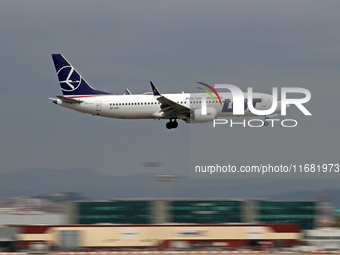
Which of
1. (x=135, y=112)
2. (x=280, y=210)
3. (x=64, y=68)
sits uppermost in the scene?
(x=64, y=68)

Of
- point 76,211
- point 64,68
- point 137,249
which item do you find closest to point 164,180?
point 137,249

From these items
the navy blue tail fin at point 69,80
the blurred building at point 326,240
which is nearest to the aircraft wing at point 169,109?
the navy blue tail fin at point 69,80

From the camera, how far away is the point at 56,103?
255ft

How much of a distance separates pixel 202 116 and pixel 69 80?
22567mm

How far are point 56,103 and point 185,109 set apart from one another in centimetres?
1733

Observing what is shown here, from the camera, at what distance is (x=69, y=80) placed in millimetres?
84375

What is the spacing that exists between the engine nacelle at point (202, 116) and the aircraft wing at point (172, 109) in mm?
1475

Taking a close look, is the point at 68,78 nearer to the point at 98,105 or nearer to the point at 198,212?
the point at 98,105

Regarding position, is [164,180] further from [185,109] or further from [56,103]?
[56,103]

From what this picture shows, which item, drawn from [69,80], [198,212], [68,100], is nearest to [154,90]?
[68,100]

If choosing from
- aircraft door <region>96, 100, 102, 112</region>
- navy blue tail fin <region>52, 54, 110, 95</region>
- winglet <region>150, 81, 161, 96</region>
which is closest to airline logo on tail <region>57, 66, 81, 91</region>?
navy blue tail fin <region>52, 54, 110, 95</region>

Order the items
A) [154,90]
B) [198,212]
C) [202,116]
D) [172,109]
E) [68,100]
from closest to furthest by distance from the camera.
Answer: [202,116] < [154,90] < [198,212] < [172,109] < [68,100]

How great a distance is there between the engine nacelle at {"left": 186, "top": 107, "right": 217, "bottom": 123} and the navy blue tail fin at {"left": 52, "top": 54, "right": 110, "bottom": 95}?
13.8m

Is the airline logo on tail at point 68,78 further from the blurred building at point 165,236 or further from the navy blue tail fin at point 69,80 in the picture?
the blurred building at point 165,236
